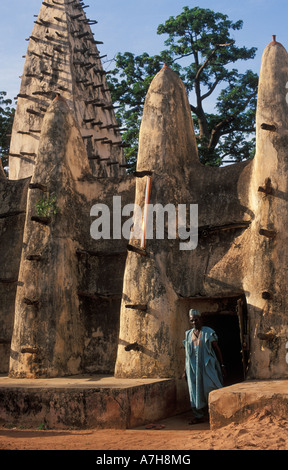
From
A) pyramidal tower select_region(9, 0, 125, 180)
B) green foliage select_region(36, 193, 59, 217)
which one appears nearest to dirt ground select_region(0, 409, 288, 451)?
green foliage select_region(36, 193, 59, 217)

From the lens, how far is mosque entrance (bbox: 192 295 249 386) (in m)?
9.52

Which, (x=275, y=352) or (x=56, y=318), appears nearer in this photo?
(x=275, y=352)

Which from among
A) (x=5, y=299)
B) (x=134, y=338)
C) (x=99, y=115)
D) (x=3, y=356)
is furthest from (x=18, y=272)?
(x=99, y=115)

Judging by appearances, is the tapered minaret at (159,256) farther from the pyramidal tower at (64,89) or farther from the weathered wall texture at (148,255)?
the pyramidal tower at (64,89)

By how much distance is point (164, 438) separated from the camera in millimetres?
7602

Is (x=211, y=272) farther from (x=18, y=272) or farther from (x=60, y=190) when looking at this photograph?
(x=18, y=272)

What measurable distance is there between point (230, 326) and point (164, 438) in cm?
612

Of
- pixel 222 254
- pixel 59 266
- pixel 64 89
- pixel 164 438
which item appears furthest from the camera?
pixel 64 89

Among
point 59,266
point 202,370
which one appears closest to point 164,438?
point 202,370

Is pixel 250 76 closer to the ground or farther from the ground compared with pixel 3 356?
farther from the ground

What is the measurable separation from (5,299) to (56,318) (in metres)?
2.18

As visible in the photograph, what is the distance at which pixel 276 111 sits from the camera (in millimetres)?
9844

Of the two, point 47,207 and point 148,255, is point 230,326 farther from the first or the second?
point 47,207

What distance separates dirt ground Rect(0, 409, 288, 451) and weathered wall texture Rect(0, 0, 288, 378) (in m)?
1.67
